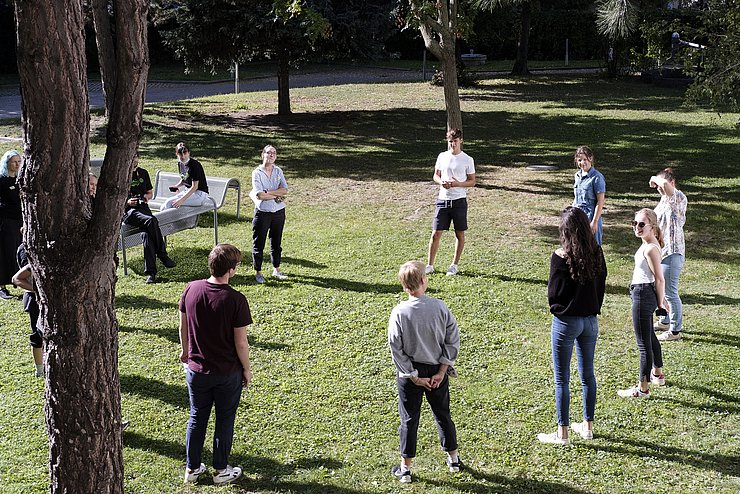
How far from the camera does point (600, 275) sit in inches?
227

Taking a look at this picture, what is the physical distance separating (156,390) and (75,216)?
3.12m

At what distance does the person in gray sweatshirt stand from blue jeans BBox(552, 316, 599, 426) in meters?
0.91

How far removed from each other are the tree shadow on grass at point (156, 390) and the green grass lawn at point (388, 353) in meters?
0.02

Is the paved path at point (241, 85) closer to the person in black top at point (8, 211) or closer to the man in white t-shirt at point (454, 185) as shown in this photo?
the person in black top at point (8, 211)

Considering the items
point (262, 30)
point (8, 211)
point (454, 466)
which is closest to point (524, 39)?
point (262, 30)

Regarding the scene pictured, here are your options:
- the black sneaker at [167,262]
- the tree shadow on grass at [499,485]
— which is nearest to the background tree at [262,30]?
the black sneaker at [167,262]

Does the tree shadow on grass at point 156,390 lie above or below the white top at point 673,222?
A: below

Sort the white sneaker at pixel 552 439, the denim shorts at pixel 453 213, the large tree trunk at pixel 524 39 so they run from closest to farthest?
the white sneaker at pixel 552 439 → the denim shorts at pixel 453 213 → the large tree trunk at pixel 524 39

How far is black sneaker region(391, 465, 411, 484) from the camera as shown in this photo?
5.58 m

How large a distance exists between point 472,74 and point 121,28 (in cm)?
3094

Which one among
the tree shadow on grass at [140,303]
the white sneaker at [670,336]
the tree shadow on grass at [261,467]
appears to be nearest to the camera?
the tree shadow on grass at [261,467]

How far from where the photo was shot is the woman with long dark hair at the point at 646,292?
661 centimetres

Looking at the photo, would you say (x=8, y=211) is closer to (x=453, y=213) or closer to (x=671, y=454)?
(x=453, y=213)

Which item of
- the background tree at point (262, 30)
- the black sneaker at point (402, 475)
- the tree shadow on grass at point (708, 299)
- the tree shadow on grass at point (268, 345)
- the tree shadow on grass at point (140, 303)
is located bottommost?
the black sneaker at point (402, 475)
